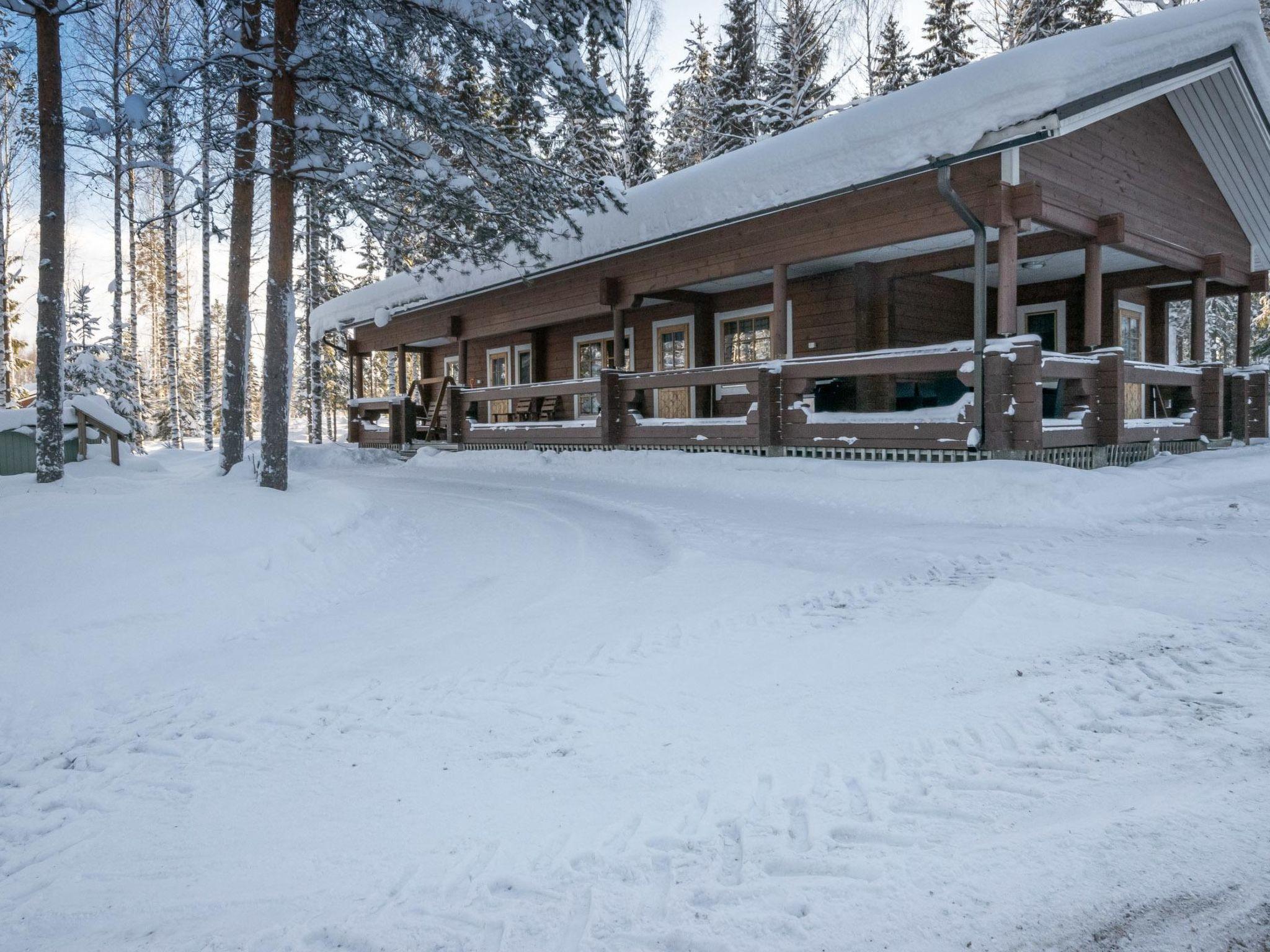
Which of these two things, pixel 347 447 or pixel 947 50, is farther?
pixel 947 50

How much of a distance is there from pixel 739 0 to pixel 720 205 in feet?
65.8

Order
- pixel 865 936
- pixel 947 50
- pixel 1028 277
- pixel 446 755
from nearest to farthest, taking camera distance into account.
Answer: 1. pixel 865 936
2. pixel 446 755
3. pixel 1028 277
4. pixel 947 50

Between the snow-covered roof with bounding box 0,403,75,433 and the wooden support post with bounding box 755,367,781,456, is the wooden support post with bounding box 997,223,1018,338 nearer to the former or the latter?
the wooden support post with bounding box 755,367,781,456

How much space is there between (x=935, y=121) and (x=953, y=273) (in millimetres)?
5193

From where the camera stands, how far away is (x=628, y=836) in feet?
7.54

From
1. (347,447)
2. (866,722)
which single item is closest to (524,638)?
(866,722)

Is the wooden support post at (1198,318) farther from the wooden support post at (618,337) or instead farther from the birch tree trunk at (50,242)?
the birch tree trunk at (50,242)

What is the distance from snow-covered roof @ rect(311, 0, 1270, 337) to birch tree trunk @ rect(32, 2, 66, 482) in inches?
147

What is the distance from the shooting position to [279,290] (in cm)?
800

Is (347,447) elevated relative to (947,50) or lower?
lower

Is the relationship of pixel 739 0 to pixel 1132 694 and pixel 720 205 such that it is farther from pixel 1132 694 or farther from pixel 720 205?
pixel 1132 694

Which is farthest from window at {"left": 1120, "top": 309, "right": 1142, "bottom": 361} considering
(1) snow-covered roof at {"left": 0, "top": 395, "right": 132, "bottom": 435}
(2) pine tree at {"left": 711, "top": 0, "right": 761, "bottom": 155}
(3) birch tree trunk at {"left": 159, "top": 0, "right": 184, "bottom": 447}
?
(1) snow-covered roof at {"left": 0, "top": 395, "right": 132, "bottom": 435}

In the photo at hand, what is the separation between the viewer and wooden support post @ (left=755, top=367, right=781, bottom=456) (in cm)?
1076

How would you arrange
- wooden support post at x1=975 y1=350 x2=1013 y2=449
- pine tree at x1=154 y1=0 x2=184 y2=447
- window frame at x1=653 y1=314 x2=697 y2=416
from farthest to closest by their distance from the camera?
1. window frame at x1=653 y1=314 x2=697 y2=416
2. wooden support post at x1=975 y1=350 x2=1013 y2=449
3. pine tree at x1=154 y1=0 x2=184 y2=447
